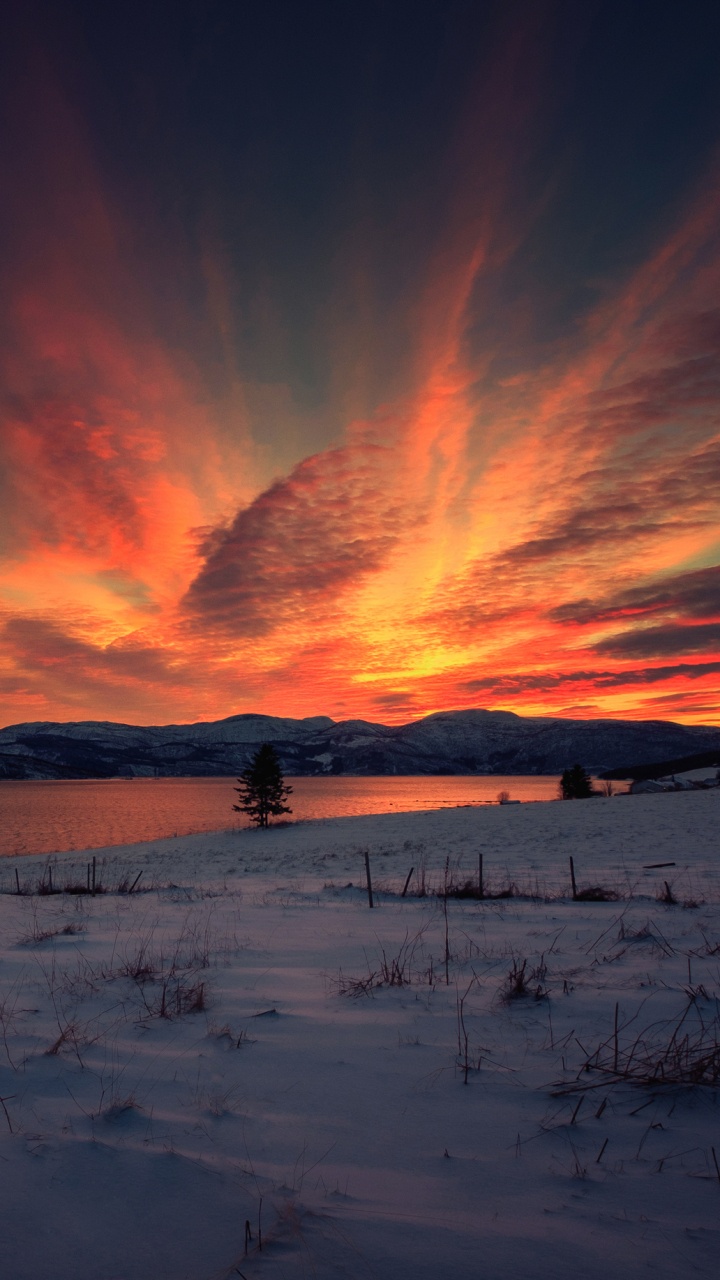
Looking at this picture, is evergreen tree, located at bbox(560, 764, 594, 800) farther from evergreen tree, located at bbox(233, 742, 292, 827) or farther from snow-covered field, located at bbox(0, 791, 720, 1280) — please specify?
snow-covered field, located at bbox(0, 791, 720, 1280)

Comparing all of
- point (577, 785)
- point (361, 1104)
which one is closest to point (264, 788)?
point (577, 785)

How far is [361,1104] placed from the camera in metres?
3.83

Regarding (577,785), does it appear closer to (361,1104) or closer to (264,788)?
(264,788)

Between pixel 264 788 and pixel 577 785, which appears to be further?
pixel 577 785

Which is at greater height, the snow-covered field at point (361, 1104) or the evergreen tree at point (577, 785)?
the snow-covered field at point (361, 1104)

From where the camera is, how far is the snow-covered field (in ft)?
8.46

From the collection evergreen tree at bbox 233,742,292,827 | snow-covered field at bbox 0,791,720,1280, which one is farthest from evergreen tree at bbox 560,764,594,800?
snow-covered field at bbox 0,791,720,1280

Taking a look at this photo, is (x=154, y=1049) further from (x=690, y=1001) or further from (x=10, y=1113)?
(x=690, y=1001)

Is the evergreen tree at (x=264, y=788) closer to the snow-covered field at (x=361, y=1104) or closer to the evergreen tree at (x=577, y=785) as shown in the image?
the evergreen tree at (x=577, y=785)

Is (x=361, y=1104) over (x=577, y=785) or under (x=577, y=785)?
over

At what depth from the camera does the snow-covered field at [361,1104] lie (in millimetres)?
2580

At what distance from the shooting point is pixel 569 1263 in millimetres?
2443

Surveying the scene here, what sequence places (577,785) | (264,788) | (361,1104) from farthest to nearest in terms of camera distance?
(577,785), (264,788), (361,1104)

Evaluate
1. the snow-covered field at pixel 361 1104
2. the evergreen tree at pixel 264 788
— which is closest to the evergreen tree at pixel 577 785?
the evergreen tree at pixel 264 788
